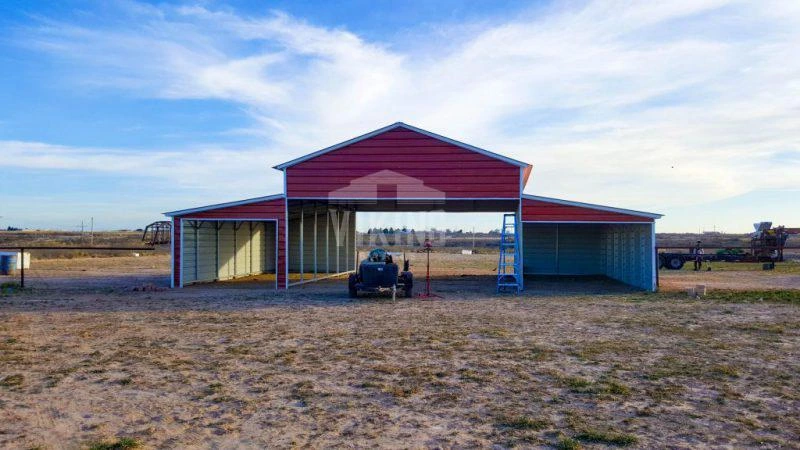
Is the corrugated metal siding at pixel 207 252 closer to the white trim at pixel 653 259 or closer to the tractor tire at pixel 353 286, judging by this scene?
the tractor tire at pixel 353 286

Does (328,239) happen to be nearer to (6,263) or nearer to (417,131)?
(417,131)

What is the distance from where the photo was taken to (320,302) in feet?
55.9

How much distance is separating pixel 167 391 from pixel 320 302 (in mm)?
9615

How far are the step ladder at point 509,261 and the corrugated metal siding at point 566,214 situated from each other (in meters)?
0.94

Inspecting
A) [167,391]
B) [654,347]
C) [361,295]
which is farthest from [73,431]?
[361,295]

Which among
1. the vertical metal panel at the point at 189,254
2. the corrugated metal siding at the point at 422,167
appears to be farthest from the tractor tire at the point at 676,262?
the vertical metal panel at the point at 189,254

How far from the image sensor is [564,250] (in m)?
29.1

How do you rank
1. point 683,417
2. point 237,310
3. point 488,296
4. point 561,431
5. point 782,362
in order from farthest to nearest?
point 488,296 < point 237,310 < point 782,362 < point 683,417 < point 561,431

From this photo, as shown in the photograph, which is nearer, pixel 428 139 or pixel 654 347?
pixel 654 347

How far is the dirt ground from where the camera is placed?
5.92m

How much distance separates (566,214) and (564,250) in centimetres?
937

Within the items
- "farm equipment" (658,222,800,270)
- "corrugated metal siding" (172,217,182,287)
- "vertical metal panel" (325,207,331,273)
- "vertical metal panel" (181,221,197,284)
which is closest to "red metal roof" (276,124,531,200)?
"corrugated metal siding" (172,217,182,287)

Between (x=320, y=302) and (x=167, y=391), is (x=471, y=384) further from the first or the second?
(x=320, y=302)

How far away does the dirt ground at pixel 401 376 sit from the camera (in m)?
5.92
